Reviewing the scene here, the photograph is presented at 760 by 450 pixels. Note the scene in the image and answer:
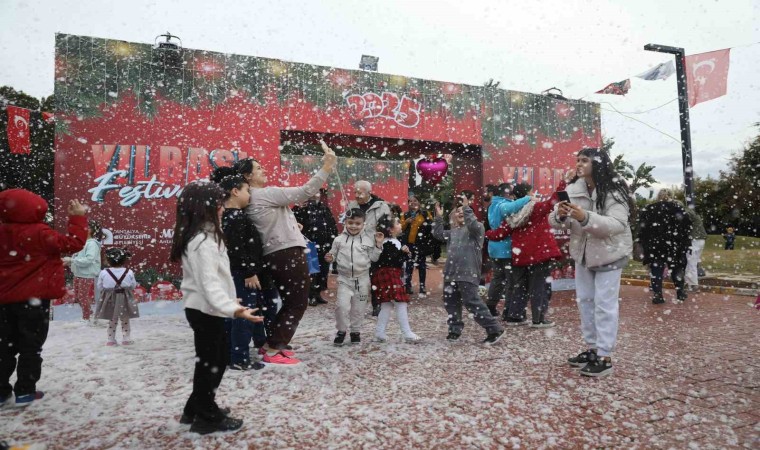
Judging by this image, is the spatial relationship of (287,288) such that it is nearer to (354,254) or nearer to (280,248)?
(280,248)

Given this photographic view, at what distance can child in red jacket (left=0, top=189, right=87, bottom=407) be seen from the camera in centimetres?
359

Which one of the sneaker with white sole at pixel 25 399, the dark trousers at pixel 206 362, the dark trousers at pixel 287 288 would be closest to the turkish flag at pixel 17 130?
the sneaker with white sole at pixel 25 399

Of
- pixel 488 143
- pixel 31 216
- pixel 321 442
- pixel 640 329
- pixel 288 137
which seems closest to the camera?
pixel 321 442

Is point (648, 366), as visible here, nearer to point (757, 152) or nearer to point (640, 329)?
point (640, 329)

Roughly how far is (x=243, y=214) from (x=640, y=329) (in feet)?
15.8

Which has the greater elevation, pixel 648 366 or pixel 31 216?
pixel 31 216

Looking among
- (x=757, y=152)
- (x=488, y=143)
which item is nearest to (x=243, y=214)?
(x=488, y=143)

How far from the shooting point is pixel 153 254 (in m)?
10.4

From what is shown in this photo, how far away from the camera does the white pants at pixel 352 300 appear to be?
210 inches

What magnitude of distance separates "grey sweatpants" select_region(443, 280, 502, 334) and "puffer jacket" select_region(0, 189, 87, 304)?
3.53m

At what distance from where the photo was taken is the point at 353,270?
534 cm

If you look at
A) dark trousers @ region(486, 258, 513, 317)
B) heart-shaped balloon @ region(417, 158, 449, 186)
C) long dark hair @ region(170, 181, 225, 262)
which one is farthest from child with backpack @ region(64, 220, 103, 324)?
heart-shaped balloon @ region(417, 158, 449, 186)

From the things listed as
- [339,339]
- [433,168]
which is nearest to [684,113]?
[433,168]

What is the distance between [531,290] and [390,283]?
2003 millimetres
